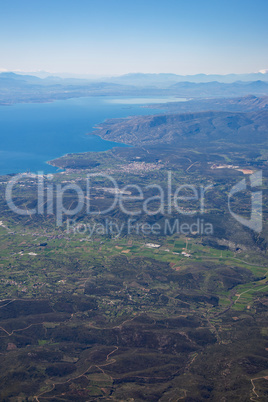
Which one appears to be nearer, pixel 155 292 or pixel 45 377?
pixel 45 377

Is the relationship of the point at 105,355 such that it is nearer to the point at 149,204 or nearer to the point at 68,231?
the point at 68,231

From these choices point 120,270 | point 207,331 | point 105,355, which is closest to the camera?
point 105,355

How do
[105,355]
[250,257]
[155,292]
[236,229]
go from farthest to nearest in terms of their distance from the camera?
[236,229] → [250,257] → [155,292] → [105,355]

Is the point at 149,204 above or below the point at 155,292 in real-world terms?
above

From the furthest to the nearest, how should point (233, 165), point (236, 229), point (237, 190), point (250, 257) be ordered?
point (233, 165) < point (237, 190) < point (236, 229) < point (250, 257)

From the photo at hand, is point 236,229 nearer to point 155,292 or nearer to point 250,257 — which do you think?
point 250,257

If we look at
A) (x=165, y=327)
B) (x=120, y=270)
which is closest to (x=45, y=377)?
(x=165, y=327)

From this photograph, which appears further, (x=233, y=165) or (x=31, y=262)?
(x=233, y=165)

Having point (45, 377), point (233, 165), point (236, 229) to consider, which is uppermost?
point (233, 165)

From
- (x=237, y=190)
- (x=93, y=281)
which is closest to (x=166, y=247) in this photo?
(x=93, y=281)
